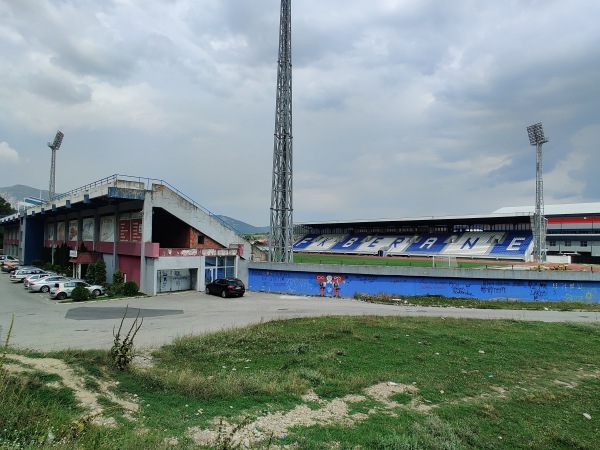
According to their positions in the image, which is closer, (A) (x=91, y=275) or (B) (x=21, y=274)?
(A) (x=91, y=275)

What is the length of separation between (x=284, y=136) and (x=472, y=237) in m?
40.7

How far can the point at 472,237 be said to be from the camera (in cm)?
6081

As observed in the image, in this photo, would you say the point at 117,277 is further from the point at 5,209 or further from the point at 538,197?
the point at 5,209

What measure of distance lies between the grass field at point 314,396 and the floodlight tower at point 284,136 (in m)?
20.9

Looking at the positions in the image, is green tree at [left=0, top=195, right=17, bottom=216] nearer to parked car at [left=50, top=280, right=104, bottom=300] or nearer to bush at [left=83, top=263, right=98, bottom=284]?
bush at [left=83, top=263, right=98, bottom=284]

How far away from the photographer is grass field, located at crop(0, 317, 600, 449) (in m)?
6.14

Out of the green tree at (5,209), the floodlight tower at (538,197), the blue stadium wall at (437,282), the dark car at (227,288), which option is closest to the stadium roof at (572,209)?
the floodlight tower at (538,197)

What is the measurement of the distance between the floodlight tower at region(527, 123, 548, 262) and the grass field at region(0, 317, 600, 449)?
41334 millimetres

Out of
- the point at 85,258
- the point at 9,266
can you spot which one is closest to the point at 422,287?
the point at 85,258

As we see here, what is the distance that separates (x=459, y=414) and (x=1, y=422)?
787cm

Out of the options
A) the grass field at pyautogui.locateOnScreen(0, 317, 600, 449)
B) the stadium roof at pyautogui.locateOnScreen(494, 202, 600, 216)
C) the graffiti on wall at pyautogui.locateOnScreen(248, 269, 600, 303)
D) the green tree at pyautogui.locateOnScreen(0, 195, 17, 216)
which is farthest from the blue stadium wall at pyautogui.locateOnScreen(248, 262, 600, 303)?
the green tree at pyautogui.locateOnScreen(0, 195, 17, 216)

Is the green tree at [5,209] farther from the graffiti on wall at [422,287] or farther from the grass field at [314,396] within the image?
the grass field at [314,396]

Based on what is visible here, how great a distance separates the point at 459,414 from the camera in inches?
305

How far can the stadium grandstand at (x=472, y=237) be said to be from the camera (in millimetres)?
56397
